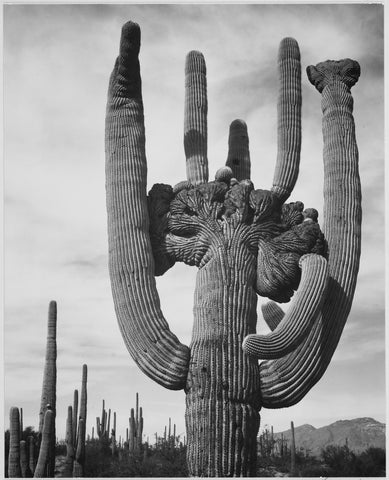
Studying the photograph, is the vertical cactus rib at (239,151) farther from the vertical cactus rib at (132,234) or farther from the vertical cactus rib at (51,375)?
the vertical cactus rib at (51,375)

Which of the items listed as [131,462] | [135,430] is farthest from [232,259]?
[135,430]

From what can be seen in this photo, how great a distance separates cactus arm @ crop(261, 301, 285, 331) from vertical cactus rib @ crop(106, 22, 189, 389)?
1178 millimetres

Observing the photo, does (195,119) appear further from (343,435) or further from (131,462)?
(343,435)

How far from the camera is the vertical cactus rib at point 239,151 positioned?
9.42m

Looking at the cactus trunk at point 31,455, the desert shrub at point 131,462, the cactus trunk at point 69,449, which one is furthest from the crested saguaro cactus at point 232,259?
the desert shrub at point 131,462

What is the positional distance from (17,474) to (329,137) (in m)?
5.41

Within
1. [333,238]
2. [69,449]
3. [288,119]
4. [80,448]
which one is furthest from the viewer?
[80,448]

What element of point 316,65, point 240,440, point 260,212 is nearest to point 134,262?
point 260,212

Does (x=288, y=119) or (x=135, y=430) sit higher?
(x=288, y=119)

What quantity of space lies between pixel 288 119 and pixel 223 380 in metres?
2.78

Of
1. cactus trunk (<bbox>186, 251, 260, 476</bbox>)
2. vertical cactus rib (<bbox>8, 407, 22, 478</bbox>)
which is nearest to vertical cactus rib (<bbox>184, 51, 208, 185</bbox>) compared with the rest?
cactus trunk (<bbox>186, 251, 260, 476</bbox>)

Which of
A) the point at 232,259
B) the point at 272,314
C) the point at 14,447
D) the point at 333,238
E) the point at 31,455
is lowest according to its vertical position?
the point at 31,455

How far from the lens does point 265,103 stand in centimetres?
1059

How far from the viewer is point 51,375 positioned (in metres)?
11.7
